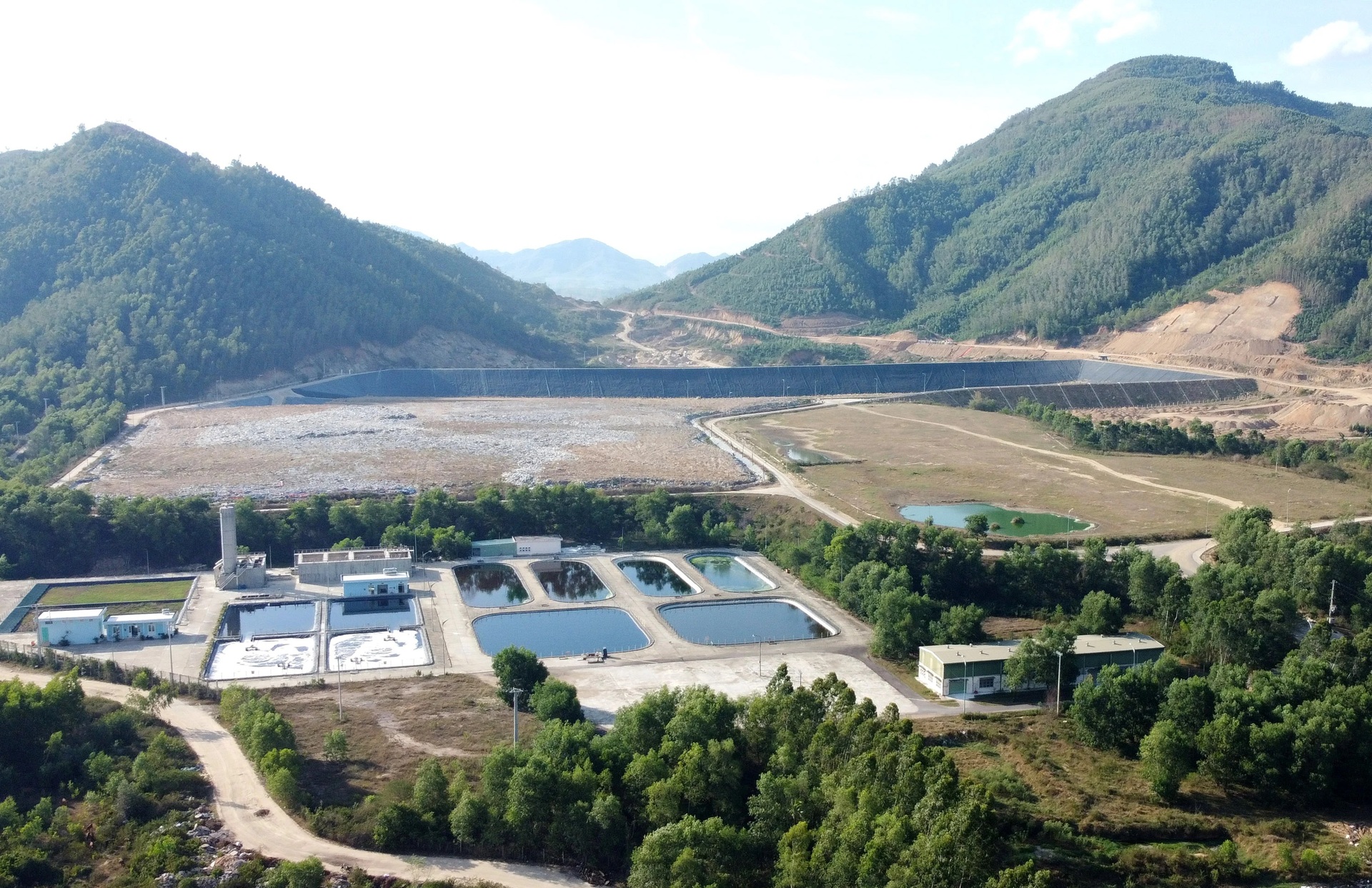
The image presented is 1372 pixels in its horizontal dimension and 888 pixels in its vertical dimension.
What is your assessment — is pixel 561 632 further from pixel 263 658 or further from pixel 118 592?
pixel 118 592

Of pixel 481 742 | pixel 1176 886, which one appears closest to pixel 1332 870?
pixel 1176 886

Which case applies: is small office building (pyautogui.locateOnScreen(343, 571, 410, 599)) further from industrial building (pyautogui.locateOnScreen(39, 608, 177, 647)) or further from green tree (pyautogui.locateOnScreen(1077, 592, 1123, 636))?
green tree (pyautogui.locateOnScreen(1077, 592, 1123, 636))

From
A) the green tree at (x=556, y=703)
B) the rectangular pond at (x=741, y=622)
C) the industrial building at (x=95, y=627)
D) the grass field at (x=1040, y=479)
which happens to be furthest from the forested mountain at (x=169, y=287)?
the green tree at (x=556, y=703)

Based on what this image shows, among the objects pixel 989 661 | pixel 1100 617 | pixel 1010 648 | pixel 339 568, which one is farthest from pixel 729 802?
pixel 339 568

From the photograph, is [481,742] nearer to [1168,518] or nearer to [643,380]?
[1168,518]

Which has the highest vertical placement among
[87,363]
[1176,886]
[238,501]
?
[87,363]
